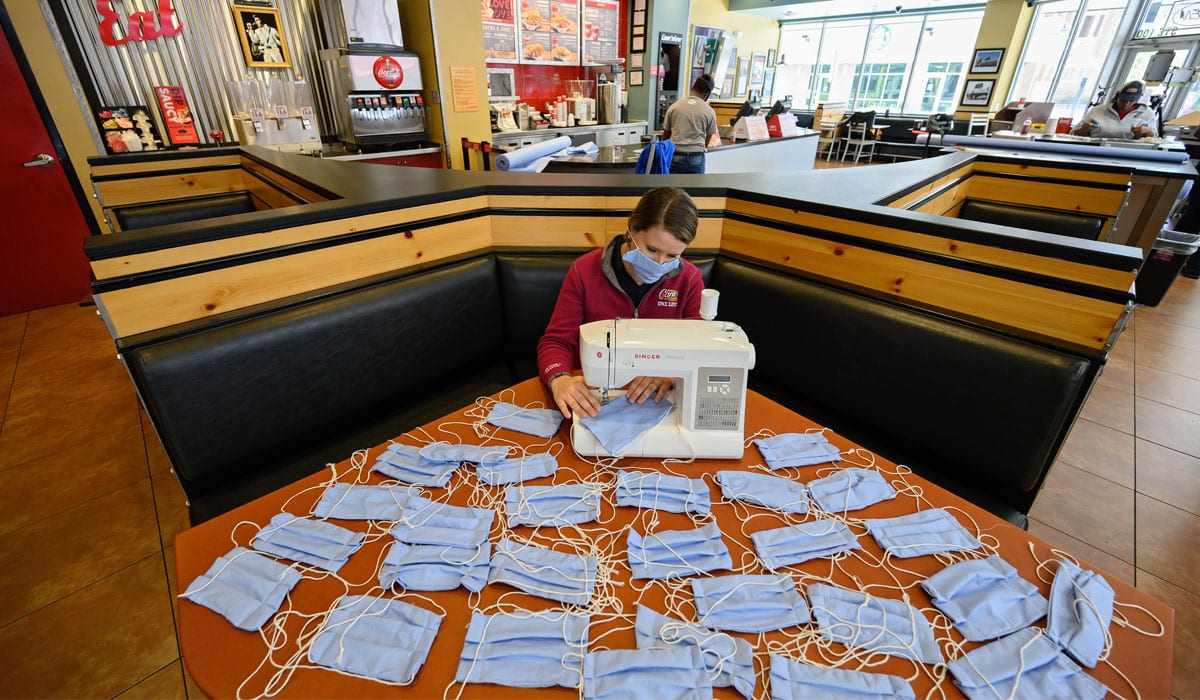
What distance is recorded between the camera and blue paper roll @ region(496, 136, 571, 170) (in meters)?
3.31

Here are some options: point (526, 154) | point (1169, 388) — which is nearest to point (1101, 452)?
point (1169, 388)

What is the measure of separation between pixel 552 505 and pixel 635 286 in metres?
0.79

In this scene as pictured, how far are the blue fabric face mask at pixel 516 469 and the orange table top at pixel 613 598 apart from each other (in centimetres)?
2

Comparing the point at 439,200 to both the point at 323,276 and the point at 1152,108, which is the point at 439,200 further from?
the point at 1152,108

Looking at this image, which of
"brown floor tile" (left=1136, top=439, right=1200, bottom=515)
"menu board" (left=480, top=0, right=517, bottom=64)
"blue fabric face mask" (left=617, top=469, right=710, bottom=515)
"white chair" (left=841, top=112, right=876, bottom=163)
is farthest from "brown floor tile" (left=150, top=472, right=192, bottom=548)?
"white chair" (left=841, top=112, right=876, bottom=163)

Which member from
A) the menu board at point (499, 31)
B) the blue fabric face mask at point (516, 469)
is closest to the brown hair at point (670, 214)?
the blue fabric face mask at point (516, 469)

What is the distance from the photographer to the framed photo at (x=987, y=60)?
29.3 feet

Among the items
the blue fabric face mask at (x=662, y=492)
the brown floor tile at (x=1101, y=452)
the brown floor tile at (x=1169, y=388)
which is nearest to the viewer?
the blue fabric face mask at (x=662, y=492)

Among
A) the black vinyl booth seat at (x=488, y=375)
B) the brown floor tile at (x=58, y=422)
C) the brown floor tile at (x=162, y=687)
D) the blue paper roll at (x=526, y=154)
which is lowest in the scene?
the brown floor tile at (x=162, y=687)

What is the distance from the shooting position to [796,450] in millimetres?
1174

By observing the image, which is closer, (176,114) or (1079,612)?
(1079,612)

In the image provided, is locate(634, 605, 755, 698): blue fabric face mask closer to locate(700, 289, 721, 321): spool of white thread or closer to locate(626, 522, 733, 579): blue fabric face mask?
locate(626, 522, 733, 579): blue fabric face mask

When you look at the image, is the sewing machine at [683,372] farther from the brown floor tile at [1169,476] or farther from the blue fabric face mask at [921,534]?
the brown floor tile at [1169,476]

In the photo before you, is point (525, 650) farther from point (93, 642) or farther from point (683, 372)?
point (93, 642)
